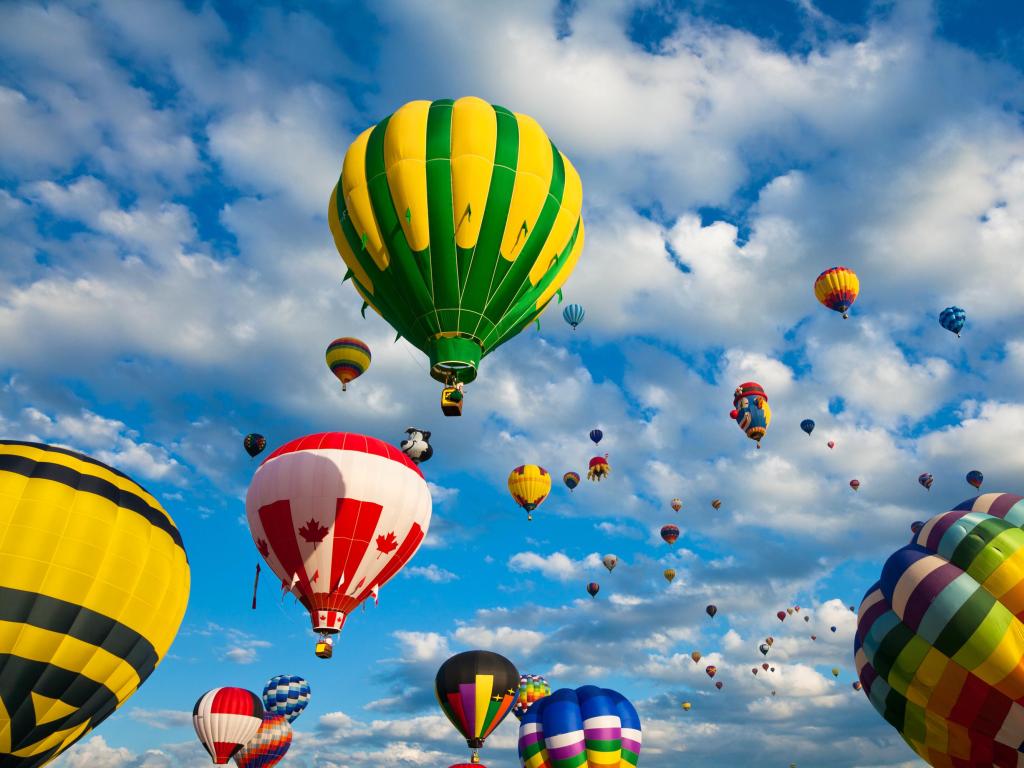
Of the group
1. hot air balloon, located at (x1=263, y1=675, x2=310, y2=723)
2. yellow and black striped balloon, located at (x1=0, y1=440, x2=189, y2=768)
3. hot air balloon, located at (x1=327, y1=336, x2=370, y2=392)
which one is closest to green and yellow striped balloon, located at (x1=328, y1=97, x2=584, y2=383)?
yellow and black striped balloon, located at (x1=0, y1=440, x2=189, y2=768)

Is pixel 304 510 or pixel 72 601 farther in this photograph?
pixel 304 510

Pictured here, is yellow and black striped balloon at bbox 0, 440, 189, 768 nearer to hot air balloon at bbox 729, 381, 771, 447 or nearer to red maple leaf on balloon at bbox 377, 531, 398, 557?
red maple leaf on balloon at bbox 377, 531, 398, 557

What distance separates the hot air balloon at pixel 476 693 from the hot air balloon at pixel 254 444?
11508 mm

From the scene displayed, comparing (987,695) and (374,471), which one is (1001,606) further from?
(374,471)

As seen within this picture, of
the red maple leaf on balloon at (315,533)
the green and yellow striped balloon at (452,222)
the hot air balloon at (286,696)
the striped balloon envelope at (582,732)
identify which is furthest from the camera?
the hot air balloon at (286,696)

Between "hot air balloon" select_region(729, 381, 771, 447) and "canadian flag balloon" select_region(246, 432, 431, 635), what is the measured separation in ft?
72.1

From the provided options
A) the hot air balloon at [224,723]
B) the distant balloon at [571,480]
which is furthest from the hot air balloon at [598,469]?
the hot air balloon at [224,723]

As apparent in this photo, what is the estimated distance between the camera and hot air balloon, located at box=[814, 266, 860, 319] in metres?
36.5

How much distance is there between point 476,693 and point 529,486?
11.9 m

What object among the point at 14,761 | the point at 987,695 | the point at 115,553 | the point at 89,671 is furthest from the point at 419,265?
the point at 987,695

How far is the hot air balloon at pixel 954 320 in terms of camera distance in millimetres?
37781

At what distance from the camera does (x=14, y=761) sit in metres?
14.2

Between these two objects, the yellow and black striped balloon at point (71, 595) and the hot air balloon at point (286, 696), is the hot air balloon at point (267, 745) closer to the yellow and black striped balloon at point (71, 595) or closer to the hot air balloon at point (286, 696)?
the hot air balloon at point (286, 696)

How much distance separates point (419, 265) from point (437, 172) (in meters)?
1.97
